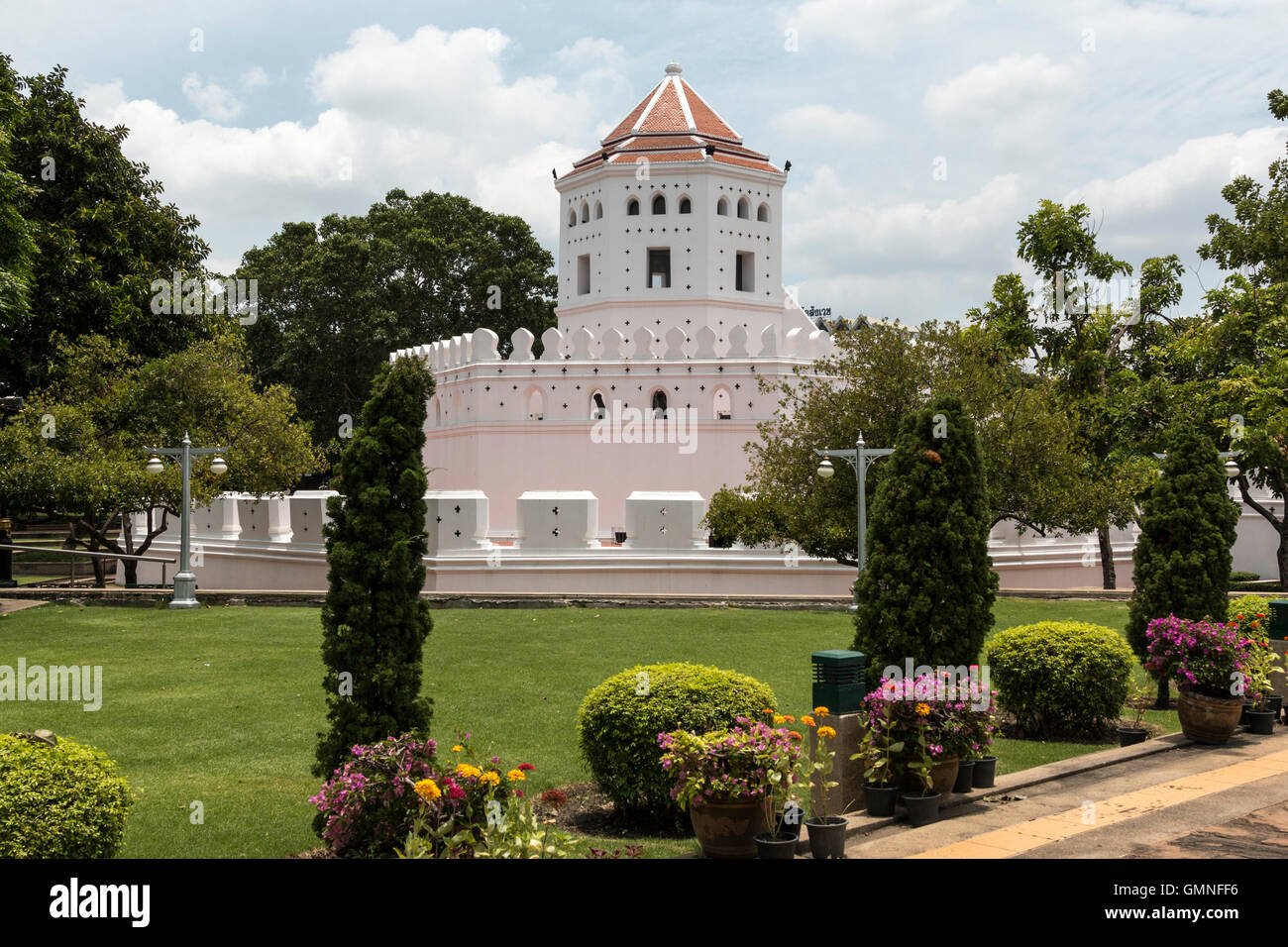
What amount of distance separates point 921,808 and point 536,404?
24.5 metres

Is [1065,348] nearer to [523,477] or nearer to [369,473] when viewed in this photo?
[523,477]

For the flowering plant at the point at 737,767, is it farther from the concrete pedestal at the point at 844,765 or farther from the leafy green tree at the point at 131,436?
the leafy green tree at the point at 131,436

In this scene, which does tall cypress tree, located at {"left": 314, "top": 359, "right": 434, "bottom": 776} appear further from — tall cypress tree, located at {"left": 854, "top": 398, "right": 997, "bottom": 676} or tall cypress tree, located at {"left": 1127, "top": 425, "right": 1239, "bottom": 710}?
tall cypress tree, located at {"left": 1127, "top": 425, "right": 1239, "bottom": 710}

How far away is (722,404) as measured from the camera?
101ft

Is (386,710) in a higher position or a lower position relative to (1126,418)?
lower

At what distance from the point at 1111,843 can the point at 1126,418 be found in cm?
1982

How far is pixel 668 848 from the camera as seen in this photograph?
7141mm
